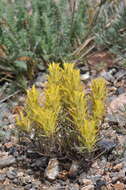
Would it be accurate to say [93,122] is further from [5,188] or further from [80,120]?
[5,188]

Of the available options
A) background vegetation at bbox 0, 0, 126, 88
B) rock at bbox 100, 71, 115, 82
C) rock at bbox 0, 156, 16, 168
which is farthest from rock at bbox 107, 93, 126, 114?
rock at bbox 0, 156, 16, 168

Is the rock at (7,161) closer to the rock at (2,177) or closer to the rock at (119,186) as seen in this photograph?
the rock at (2,177)

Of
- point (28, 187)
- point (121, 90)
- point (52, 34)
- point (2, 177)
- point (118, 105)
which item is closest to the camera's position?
point (28, 187)

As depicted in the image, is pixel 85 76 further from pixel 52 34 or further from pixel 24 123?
pixel 24 123

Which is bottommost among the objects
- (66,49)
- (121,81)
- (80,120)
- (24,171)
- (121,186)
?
(121,186)

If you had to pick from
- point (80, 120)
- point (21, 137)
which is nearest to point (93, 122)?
point (80, 120)

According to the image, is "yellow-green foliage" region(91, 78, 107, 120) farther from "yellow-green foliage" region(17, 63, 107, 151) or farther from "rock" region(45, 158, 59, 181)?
"rock" region(45, 158, 59, 181)

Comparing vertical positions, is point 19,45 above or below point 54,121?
above

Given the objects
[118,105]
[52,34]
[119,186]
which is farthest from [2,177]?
[52,34]
